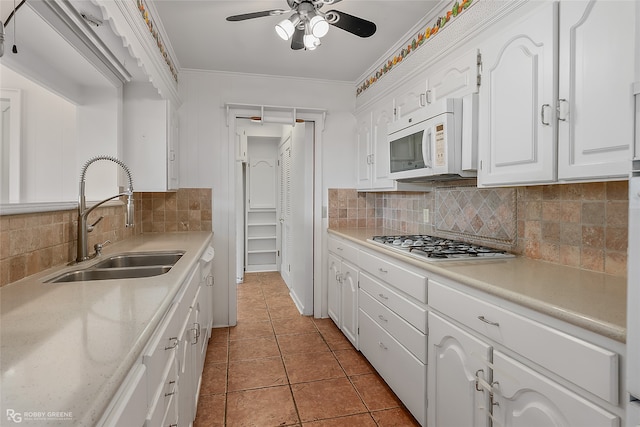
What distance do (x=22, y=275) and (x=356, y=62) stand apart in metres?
2.71

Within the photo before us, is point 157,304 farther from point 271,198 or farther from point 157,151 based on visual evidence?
point 271,198

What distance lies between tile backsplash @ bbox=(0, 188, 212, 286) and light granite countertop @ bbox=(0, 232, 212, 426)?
0.08 m

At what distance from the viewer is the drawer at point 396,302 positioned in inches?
65.8

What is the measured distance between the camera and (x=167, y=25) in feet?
7.47

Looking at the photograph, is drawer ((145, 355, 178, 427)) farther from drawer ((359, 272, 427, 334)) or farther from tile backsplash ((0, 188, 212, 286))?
drawer ((359, 272, 427, 334))

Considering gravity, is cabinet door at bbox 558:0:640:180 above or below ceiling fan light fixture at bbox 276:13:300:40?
below

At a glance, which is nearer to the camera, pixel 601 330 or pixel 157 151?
pixel 601 330

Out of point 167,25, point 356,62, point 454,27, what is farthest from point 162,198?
point 454,27

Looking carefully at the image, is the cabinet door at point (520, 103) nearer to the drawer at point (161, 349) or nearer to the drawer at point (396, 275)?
the drawer at point (396, 275)

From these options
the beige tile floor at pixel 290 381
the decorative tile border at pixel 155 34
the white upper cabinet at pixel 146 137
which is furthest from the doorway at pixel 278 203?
the white upper cabinet at pixel 146 137

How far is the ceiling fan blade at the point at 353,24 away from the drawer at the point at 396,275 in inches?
50.5

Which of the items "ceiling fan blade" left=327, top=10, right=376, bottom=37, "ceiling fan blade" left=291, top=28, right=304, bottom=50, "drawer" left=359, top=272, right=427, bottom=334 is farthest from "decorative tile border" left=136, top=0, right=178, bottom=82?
"drawer" left=359, top=272, right=427, bottom=334

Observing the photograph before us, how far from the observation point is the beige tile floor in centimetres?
187

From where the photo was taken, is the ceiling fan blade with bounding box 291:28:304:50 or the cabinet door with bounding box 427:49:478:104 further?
the ceiling fan blade with bounding box 291:28:304:50
